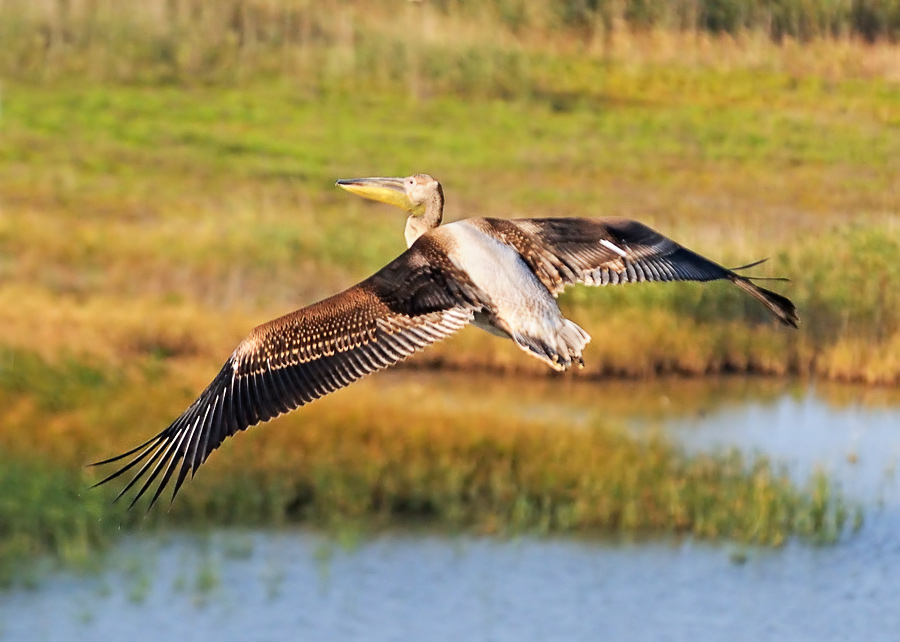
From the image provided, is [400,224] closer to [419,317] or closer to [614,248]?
[614,248]

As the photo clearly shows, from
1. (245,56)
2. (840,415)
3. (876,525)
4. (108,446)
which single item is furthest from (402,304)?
(245,56)

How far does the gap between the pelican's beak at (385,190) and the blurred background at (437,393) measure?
501cm

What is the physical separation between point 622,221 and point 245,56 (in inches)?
958

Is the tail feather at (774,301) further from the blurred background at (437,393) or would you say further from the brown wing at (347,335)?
the blurred background at (437,393)

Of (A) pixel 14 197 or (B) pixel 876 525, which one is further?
(A) pixel 14 197

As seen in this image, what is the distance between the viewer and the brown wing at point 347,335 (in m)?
7.47

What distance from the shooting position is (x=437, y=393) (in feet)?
51.5

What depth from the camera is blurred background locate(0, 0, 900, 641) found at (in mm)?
13203

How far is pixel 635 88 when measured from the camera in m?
33.0

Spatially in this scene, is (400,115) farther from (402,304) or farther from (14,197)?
(402,304)

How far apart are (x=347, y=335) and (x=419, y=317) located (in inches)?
12.1

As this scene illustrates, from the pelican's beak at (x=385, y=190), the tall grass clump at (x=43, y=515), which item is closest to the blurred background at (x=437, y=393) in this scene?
the tall grass clump at (x=43, y=515)

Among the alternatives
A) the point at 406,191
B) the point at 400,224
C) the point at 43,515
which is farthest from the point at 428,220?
the point at 400,224

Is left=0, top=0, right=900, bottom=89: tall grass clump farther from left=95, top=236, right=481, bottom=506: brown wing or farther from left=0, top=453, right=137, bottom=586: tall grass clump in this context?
left=95, top=236, right=481, bottom=506: brown wing
